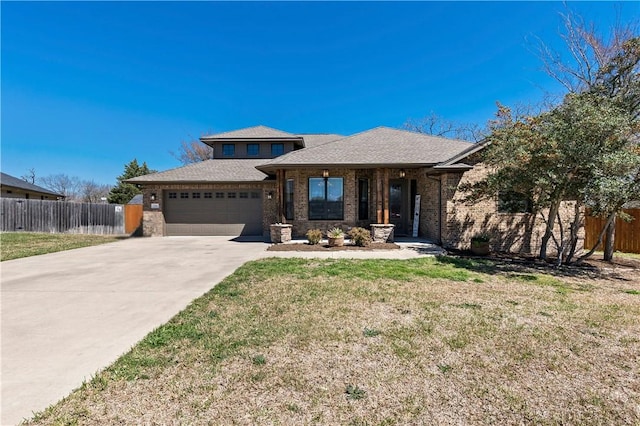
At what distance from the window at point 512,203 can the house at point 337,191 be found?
38 mm

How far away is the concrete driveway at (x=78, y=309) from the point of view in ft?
9.01

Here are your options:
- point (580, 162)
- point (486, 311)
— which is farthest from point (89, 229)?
point (580, 162)

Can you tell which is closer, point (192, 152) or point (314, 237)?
point (314, 237)

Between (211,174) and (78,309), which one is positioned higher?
(211,174)

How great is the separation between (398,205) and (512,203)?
4543mm

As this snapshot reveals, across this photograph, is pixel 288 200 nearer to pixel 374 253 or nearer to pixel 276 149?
pixel 374 253

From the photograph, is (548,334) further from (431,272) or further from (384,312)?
(431,272)

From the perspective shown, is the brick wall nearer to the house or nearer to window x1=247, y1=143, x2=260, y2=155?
the house

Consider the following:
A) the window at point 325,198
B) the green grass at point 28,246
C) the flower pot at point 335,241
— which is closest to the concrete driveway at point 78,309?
the green grass at point 28,246

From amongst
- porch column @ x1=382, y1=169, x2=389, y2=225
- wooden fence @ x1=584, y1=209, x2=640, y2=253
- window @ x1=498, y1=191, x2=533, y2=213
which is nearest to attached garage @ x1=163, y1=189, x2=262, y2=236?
porch column @ x1=382, y1=169, x2=389, y2=225

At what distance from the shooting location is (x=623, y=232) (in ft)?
35.2

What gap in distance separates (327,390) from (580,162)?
27.0 feet

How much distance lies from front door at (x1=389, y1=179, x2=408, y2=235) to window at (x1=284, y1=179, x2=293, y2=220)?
4.69 meters

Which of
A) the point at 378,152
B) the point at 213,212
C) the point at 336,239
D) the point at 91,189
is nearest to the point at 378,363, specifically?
the point at 336,239
